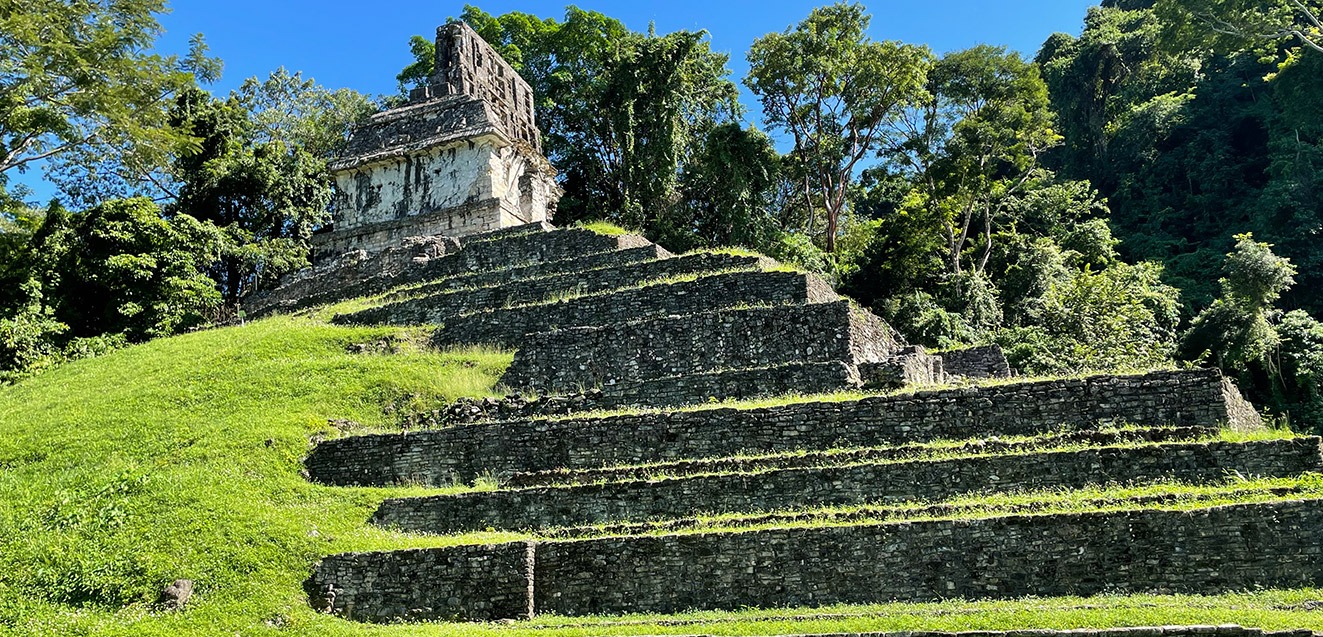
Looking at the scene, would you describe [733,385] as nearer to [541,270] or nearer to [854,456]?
[854,456]

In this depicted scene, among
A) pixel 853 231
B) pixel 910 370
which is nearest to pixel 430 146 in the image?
pixel 853 231

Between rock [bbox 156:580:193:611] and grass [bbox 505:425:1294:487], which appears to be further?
grass [bbox 505:425:1294:487]

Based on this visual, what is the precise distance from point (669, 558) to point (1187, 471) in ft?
17.8

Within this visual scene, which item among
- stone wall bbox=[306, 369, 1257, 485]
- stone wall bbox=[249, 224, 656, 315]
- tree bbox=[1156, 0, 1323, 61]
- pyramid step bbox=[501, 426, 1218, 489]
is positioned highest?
tree bbox=[1156, 0, 1323, 61]

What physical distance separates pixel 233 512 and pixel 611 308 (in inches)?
301

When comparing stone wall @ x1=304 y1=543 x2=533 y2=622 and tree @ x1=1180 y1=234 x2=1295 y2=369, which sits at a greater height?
tree @ x1=1180 y1=234 x2=1295 y2=369

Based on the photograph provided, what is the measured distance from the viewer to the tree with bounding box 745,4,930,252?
89.6 feet

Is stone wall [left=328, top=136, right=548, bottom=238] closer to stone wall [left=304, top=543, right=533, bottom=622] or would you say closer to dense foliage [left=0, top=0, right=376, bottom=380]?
dense foliage [left=0, top=0, right=376, bottom=380]

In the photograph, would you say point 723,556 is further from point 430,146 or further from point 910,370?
point 430,146

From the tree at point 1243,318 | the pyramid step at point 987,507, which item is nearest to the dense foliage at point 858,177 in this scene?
the tree at point 1243,318

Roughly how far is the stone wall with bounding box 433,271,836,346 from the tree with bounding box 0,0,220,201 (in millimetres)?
9583

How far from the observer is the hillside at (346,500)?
8945 mm

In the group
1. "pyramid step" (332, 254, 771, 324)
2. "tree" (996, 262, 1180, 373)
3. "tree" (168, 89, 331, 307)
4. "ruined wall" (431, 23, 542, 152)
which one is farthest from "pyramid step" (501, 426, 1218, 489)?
"tree" (168, 89, 331, 307)

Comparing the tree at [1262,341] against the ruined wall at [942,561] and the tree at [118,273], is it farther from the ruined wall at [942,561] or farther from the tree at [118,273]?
the tree at [118,273]
